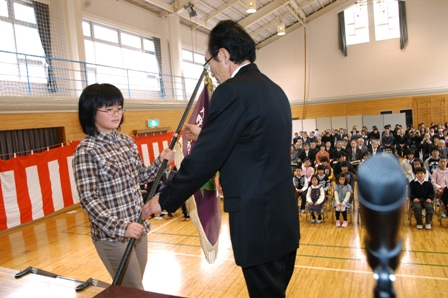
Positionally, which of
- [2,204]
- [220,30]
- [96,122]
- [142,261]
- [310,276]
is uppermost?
[220,30]

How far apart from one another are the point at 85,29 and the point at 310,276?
1026 cm

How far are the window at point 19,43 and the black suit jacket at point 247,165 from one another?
8.04m

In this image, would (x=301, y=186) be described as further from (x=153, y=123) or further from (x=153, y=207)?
(x=153, y=207)

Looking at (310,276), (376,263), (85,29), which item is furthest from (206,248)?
(85,29)

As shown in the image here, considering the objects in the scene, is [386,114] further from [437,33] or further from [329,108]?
[437,33]

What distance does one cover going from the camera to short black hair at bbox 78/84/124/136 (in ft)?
5.51

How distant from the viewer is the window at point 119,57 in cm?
1078

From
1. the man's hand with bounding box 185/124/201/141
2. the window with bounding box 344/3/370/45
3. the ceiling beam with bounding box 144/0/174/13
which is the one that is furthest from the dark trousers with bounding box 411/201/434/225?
the window with bounding box 344/3/370/45

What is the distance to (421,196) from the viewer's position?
6016 mm

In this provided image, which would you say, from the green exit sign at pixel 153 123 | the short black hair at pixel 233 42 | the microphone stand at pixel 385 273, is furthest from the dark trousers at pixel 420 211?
the green exit sign at pixel 153 123

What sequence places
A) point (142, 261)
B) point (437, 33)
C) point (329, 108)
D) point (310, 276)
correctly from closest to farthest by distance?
point (142, 261)
point (310, 276)
point (437, 33)
point (329, 108)

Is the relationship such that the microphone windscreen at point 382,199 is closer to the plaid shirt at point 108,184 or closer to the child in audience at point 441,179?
the plaid shirt at point 108,184

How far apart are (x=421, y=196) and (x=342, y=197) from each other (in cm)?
137

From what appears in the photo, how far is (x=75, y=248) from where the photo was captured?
19.4 feet
